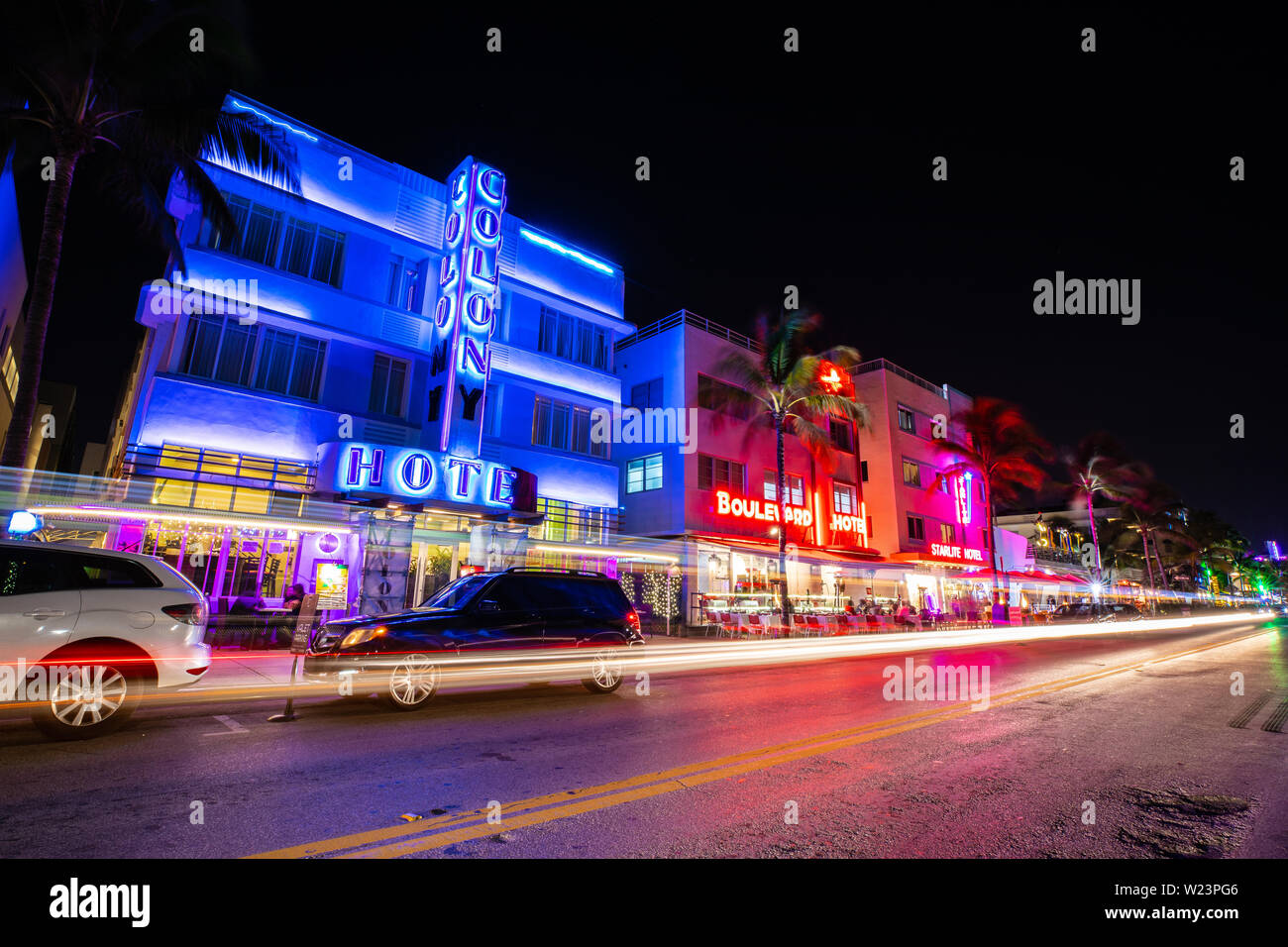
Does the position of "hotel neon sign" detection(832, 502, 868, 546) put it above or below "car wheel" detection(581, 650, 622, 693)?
above

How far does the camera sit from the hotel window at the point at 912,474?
35250 mm

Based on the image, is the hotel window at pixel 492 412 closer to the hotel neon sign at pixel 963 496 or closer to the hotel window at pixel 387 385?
the hotel window at pixel 387 385

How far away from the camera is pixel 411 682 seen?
7574 mm

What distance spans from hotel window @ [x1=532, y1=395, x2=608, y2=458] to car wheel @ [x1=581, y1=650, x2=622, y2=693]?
12.4 metres

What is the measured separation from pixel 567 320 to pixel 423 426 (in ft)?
24.6

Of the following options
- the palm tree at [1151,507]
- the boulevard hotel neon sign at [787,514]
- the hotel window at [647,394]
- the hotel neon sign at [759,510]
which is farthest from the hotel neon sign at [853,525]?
the palm tree at [1151,507]

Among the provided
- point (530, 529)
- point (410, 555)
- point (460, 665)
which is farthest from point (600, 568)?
point (460, 665)

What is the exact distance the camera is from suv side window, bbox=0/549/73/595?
554cm

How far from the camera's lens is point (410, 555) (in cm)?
1678

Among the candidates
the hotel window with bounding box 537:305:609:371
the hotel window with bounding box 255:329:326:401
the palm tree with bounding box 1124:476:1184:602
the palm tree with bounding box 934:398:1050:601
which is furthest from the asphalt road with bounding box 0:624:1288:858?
the palm tree with bounding box 1124:476:1184:602

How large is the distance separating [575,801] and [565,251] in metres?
21.7

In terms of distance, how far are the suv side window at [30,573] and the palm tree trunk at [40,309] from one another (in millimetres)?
5417

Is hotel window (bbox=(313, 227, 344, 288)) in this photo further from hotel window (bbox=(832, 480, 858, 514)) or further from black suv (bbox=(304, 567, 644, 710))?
hotel window (bbox=(832, 480, 858, 514))

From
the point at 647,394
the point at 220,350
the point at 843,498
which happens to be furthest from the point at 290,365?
the point at 843,498
